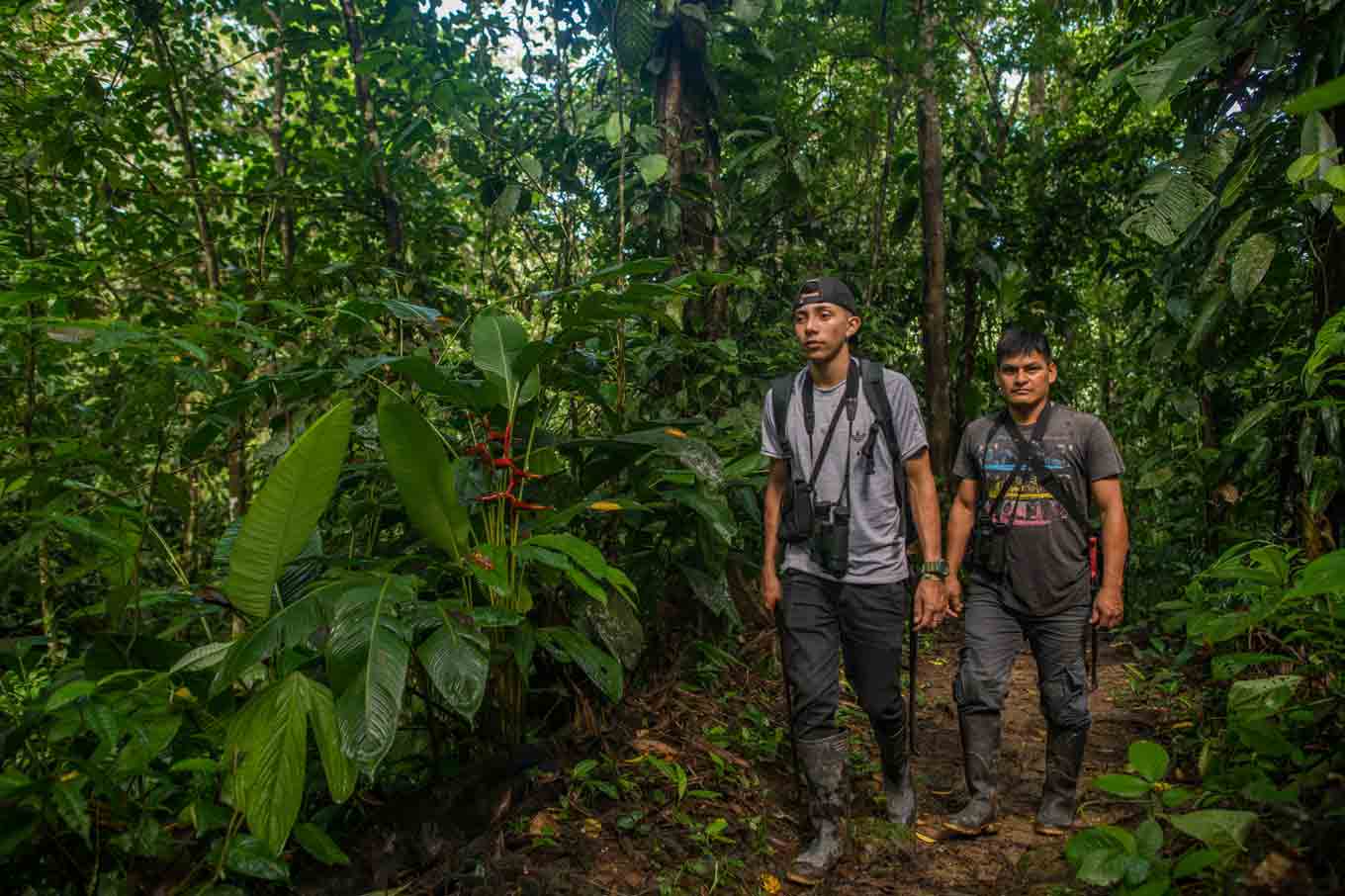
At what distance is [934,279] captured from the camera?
299 inches

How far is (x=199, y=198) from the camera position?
553 centimetres

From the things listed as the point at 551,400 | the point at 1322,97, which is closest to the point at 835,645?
the point at 551,400

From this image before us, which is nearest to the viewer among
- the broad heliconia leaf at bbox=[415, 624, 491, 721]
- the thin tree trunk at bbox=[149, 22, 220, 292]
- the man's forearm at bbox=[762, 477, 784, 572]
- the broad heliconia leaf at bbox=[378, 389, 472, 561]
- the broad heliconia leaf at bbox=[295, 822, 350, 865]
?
the broad heliconia leaf at bbox=[415, 624, 491, 721]

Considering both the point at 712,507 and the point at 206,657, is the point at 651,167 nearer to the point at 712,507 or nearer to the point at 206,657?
the point at 712,507

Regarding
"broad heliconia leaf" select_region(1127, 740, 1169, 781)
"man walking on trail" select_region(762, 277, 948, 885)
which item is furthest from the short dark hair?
"broad heliconia leaf" select_region(1127, 740, 1169, 781)

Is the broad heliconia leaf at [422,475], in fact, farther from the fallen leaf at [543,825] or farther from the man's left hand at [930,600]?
the man's left hand at [930,600]

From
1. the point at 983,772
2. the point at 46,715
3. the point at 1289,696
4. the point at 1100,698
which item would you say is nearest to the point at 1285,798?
the point at 1289,696

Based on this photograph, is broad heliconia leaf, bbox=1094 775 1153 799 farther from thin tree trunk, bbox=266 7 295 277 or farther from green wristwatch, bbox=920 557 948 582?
thin tree trunk, bbox=266 7 295 277

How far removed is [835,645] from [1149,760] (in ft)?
4.48

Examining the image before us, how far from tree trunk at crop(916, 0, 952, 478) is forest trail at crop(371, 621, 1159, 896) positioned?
320cm

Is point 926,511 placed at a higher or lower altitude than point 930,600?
higher

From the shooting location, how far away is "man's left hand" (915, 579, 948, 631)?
11.4 feet

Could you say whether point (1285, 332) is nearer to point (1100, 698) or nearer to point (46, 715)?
point (1100, 698)

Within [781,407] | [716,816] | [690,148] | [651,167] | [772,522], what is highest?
[690,148]
